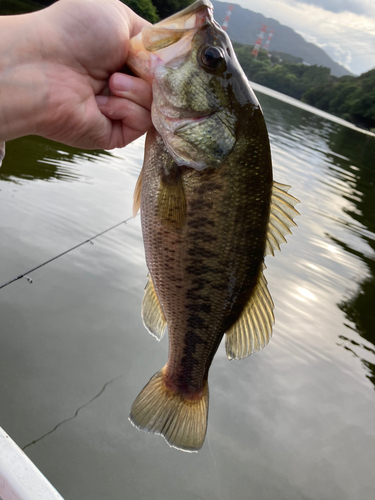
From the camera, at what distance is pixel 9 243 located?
4.60 m

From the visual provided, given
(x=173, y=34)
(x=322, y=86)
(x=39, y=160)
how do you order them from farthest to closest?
(x=322, y=86)
(x=39, y=160)
(x=173, y=34)

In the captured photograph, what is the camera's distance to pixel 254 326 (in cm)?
185

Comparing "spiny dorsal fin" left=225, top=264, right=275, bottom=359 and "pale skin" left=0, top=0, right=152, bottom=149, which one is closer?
"pale skin" left=0, top=0, right=152, bottom=149

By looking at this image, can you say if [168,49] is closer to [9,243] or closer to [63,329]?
[63,329]

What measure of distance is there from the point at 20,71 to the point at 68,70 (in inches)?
8.4

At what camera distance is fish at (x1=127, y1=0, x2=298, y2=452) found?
155cm

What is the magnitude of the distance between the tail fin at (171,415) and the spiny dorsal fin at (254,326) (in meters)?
0.37

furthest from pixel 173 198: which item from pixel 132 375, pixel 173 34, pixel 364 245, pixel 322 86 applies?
pixel 322 86

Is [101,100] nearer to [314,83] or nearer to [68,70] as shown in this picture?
A: [68,70]

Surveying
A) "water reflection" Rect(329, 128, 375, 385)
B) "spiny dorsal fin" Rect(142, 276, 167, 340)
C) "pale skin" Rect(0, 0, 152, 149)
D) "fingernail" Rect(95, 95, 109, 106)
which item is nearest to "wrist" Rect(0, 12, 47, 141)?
"pale skin" Rect(0, 0, 152, 149)

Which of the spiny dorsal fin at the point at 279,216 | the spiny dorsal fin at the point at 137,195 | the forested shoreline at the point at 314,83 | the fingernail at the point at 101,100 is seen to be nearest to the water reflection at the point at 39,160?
the fingernail at the point at 101,100

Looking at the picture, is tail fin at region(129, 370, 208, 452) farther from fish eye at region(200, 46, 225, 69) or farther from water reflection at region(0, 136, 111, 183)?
water reflection at region(0, 136, 111, 183)

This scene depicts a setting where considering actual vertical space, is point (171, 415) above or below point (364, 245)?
above

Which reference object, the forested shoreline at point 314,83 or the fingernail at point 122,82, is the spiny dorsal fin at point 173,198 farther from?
the forested shoreline at point 314,83
